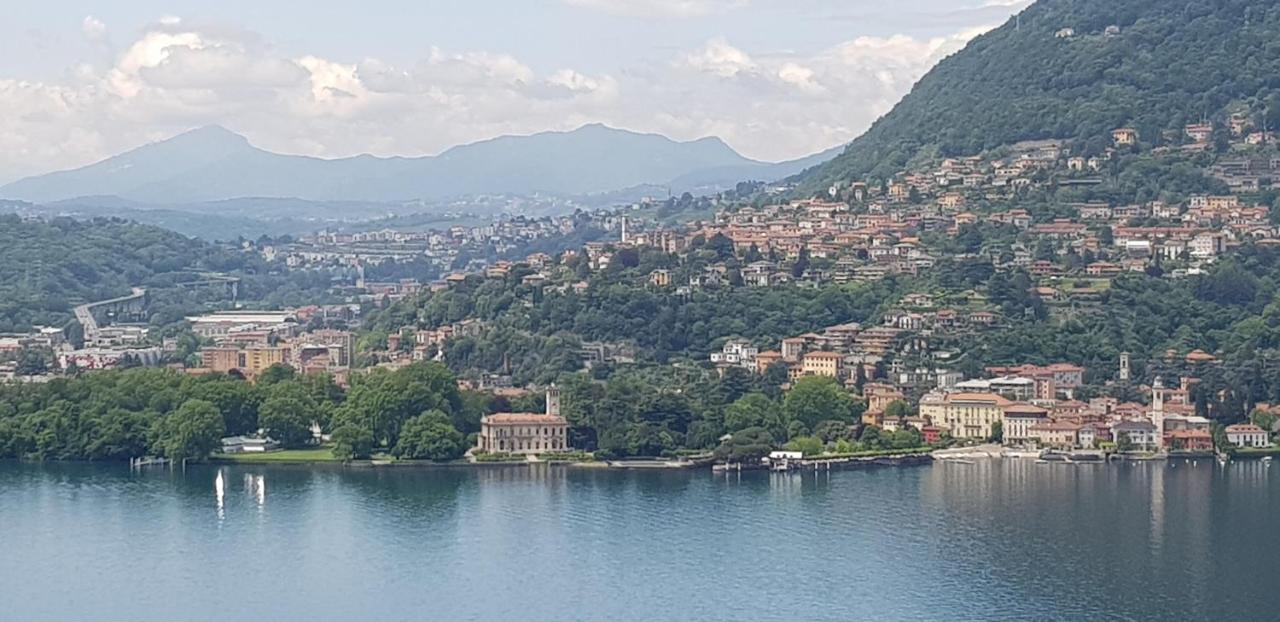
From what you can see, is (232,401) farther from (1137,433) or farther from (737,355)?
(1137,433)

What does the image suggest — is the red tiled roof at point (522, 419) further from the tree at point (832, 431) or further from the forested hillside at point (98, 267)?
the forested hillside at point (98, 267)

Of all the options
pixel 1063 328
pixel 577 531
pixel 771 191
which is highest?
pixel 771 191

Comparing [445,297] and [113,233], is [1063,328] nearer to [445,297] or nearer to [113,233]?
[445,297]

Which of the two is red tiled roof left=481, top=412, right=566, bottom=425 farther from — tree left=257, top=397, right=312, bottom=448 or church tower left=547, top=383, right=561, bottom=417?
tree left=257, top=397, right=312, bottom=448

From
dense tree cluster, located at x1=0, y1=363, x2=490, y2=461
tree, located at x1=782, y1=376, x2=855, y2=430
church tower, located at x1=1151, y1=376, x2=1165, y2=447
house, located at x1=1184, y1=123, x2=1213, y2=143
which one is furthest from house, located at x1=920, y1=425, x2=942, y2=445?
house, located at x1=1184, y1=123, x2=1213, y2=143

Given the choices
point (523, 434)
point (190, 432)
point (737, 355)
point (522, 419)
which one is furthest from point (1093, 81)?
point (190, 432)

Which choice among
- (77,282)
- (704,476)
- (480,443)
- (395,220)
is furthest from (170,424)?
(395,220)

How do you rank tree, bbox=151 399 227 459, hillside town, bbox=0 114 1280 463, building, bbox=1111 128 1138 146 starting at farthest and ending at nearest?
building, bbox=1111 128 1138 146, hillside town, bbox=0 114 1280 463, tree, bbox=151 399 227 459
